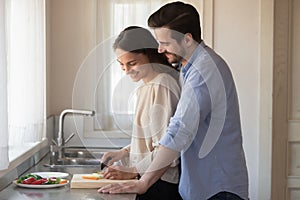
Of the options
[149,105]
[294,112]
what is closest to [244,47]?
[294,112]

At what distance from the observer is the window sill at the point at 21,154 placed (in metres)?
2.10

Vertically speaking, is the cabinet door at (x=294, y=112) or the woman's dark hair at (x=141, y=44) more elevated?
the woman's dark hair at (x=141, y=44)

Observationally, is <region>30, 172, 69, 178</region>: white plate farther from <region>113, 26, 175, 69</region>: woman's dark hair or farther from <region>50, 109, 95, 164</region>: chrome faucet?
<region>113, 26, 175, 69</region>: woman's dark hair

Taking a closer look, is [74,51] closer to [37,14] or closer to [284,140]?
[37,14]

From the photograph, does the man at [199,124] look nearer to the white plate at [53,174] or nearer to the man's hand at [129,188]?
the man's hand at [129,188]

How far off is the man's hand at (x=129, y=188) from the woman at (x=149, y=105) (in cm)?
15

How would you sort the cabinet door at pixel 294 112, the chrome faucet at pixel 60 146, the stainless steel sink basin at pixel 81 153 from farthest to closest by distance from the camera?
the cabinet door at pixel 294 112, the stainless steel sink basin at pixel 81 153, the chrome faucet at pixel 60 146

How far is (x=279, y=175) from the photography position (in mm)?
3115

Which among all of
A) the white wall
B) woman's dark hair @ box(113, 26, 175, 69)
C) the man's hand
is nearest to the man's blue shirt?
the man's hand

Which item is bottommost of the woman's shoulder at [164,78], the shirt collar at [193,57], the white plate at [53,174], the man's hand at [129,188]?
the white plate at [53,174]

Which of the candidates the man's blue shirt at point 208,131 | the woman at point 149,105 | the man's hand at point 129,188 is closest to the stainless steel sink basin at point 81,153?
the woman at point 149,105

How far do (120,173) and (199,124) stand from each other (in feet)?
1.40

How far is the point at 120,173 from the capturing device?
203 cm

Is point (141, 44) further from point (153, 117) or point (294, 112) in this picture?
point (294, 112)
